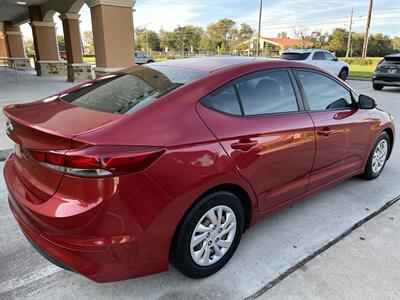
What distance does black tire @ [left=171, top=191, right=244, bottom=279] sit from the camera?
2113mm

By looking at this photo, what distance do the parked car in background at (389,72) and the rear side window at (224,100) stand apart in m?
12.3

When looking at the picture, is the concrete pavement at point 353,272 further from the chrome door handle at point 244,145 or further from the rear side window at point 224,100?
the rear side window at point 224,100

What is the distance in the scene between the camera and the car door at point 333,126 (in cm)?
300

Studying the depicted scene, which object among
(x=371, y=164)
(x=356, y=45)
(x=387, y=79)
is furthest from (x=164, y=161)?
(x=356, y=45)

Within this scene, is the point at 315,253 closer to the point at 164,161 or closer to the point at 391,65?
the point at 164,161

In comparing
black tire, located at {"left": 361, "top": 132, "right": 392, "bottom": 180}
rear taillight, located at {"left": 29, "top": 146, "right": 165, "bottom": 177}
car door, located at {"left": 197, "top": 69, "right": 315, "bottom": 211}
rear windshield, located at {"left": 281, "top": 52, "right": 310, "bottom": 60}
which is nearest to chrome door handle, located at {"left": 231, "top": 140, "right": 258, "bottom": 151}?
car door, located at {"left": 197, "top": 69, "right": 315, "bottom": 211}

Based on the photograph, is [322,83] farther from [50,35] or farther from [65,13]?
[50,35]

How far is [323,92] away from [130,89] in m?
1.88

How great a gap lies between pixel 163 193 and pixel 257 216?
1041 millimetres

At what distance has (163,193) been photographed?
1.91m

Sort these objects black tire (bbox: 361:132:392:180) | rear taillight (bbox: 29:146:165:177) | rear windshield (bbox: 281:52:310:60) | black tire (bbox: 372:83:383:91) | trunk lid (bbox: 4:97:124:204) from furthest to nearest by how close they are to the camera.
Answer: rear windshield (bbox: 281:52:310:60) → black tire (bbox: 372:83:383:91) → black tire (bbox: 361:132:392:180) → trunk lid (bbox: 4:97:124:204) → rear taillight (bbox: 29:146:165:177)

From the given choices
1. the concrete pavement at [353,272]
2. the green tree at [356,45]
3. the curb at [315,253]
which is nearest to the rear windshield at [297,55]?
the curb at [315,253]

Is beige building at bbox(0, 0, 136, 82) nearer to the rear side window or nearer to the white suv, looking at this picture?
the white suv

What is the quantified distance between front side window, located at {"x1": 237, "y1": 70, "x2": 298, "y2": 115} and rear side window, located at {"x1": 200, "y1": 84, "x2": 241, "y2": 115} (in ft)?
0.25
